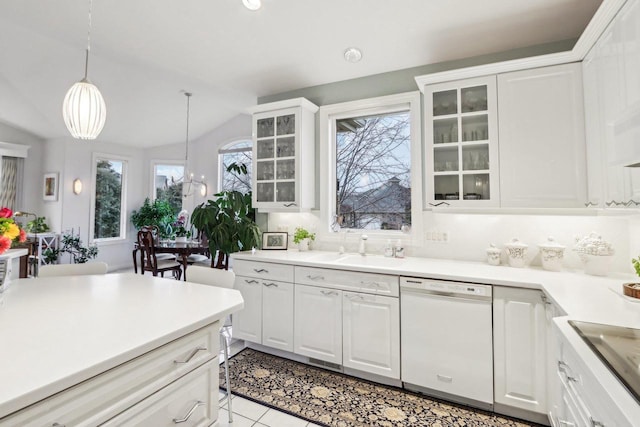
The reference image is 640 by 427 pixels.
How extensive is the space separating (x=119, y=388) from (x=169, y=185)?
22.0 feet

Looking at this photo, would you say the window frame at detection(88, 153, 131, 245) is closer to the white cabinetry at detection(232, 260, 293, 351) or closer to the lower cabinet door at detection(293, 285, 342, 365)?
the white cabinetry at detection(232, 260, 293, 351)

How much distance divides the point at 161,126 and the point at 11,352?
590 centimetres

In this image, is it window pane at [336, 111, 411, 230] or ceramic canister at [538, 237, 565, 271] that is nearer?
ceramic canister at [538, 237, 565, 271]

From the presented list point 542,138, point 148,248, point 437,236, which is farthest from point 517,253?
point 148,248

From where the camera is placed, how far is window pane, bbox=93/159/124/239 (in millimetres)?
6211

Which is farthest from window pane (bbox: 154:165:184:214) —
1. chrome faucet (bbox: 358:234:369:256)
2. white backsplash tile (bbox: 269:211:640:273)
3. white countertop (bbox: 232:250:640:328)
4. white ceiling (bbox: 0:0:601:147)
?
chrome faucet (bbox: 358:234:369:256)

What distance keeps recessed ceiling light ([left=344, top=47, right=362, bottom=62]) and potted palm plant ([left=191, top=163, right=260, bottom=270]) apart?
1918mm

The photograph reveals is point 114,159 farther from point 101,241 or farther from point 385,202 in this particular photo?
point 385,202

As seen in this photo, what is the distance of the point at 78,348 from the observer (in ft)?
3.25

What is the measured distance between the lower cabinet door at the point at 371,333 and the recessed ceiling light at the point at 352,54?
7.09 ft

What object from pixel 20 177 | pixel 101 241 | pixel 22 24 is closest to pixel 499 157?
pixel 22 24

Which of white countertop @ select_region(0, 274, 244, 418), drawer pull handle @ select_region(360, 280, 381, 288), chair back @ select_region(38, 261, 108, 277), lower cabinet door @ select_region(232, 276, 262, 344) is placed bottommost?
lower cabinet door @ select_region(232, 276, 262, 344)

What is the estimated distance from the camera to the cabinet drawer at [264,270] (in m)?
2.78

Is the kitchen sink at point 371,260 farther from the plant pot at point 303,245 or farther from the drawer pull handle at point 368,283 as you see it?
→ the plant pot at point 303,245
